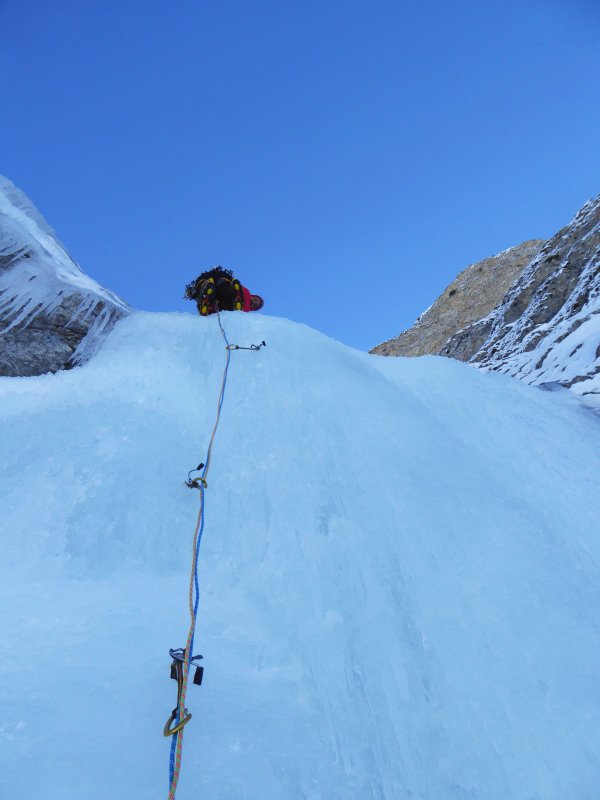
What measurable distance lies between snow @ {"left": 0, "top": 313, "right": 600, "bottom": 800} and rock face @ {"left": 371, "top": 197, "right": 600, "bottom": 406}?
262 cm

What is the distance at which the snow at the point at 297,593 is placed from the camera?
1.57m

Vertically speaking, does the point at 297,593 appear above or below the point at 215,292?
below

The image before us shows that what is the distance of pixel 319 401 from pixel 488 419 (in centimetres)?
134

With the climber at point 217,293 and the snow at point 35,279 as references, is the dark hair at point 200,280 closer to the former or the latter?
the climber at point 217,293

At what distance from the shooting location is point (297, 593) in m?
2.12

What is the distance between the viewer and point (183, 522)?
2.48m

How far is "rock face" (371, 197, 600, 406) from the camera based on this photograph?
6.22 metres

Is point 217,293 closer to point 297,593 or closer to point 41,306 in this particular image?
point 41,306

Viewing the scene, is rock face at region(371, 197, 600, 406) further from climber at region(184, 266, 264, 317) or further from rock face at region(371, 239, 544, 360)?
rock face at region(371, 239, 544, 360)

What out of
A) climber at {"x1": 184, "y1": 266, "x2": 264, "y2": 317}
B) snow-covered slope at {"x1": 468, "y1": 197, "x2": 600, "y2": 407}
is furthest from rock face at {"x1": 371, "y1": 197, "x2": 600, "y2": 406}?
climber at {"x1": 184, "y1": 266, "x2": 264, "y2": 317}

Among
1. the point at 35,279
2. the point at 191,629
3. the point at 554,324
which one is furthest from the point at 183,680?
the point at 554,324

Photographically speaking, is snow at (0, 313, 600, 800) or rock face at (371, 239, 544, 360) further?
rock face at (371, 239, 544, 360)

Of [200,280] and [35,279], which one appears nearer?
[35,279]

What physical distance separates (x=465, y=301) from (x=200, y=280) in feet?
71.5
